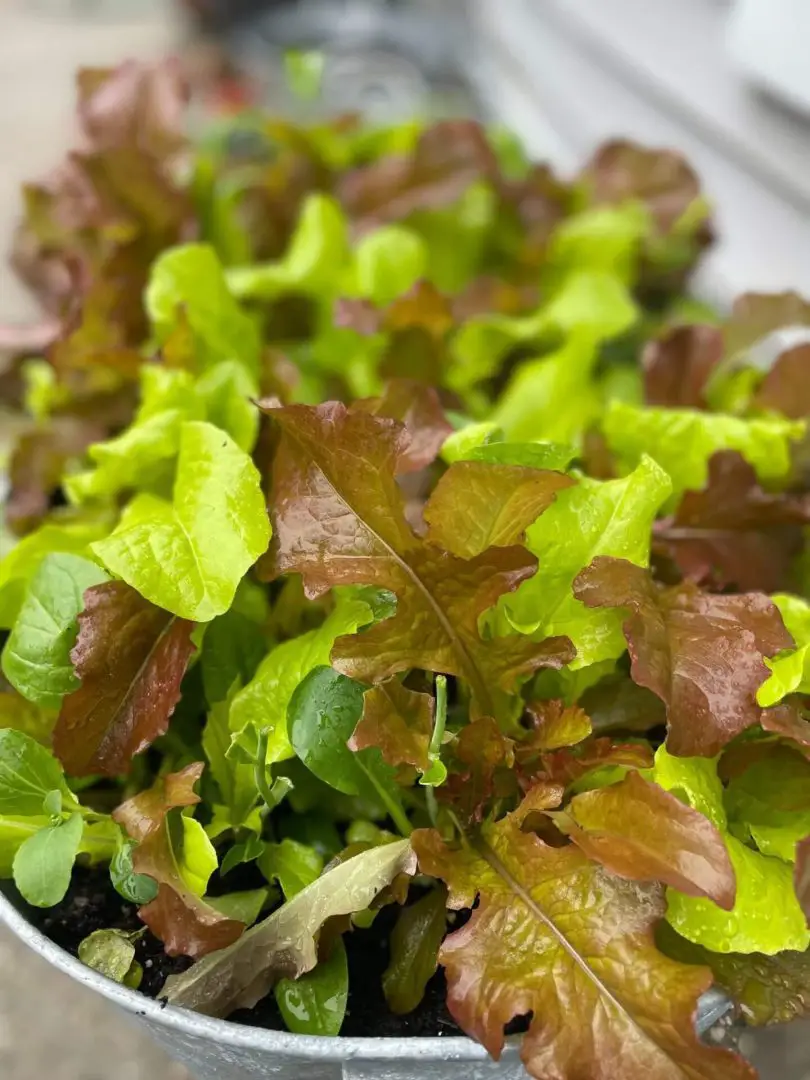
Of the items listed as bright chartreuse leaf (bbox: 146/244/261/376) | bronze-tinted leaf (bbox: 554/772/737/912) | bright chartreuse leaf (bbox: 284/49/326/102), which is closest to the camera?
bronze-tinted leaf (bbox: 554/772/737/912)

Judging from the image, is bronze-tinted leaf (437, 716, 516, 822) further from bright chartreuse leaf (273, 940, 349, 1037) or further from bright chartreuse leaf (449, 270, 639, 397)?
bright chartreuse leaf (449, 270, 639, 397)

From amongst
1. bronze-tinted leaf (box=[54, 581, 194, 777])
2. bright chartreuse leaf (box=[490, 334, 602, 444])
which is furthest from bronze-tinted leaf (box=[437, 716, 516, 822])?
bright chartreuse leaf (box=[490, 334, 602, 444])

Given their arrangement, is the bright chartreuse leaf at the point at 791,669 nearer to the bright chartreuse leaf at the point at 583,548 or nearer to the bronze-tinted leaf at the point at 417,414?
the bright chartreuse leaf at the point at 583,548

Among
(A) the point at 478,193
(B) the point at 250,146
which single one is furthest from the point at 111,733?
(B) the point at 250,146

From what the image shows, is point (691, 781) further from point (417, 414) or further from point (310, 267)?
point (310, 267)

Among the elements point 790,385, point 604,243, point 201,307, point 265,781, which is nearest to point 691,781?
point 265,781
